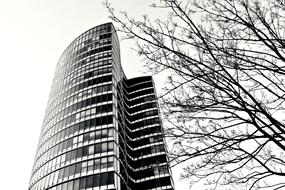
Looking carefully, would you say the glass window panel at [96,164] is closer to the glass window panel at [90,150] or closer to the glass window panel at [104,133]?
the glass window panel at [90,150]

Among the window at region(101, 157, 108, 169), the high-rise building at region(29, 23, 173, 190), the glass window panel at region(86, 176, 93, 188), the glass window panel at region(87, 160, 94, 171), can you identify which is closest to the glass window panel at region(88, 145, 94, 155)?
the high-rise building at region(29, 23, 173, 190)

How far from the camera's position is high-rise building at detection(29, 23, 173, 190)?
29.9 meters

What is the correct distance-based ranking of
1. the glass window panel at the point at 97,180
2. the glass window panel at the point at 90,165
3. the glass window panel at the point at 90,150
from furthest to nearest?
the glass window panel at the point at 90,150 < the glass window panel at the point at 90,165 < the glass window panel at the point at 97,180

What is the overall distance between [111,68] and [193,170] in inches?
1514

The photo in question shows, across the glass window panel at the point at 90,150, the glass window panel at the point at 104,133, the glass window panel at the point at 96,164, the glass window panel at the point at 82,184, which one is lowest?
the glass window panel at the point at 82,184

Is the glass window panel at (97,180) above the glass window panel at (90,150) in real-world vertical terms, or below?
below

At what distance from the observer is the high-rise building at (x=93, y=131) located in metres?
29.9

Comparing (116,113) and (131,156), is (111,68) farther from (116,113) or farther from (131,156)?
(131,156)

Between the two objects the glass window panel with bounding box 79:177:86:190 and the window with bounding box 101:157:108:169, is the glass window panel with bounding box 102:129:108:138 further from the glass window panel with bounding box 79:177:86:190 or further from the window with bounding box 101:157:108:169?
the glass window panel with bounding box 79:177:86:190

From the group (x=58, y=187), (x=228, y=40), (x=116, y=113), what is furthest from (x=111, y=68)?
(x=228, y=40)

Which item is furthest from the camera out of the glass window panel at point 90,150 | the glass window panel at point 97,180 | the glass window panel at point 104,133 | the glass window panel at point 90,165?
the glass window panel at point 104,133

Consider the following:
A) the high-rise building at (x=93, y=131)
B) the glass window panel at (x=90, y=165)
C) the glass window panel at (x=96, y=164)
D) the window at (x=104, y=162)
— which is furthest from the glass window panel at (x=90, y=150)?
the window at (x=104, y=162)

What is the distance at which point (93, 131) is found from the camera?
3366 cm

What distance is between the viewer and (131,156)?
40.8 meters
